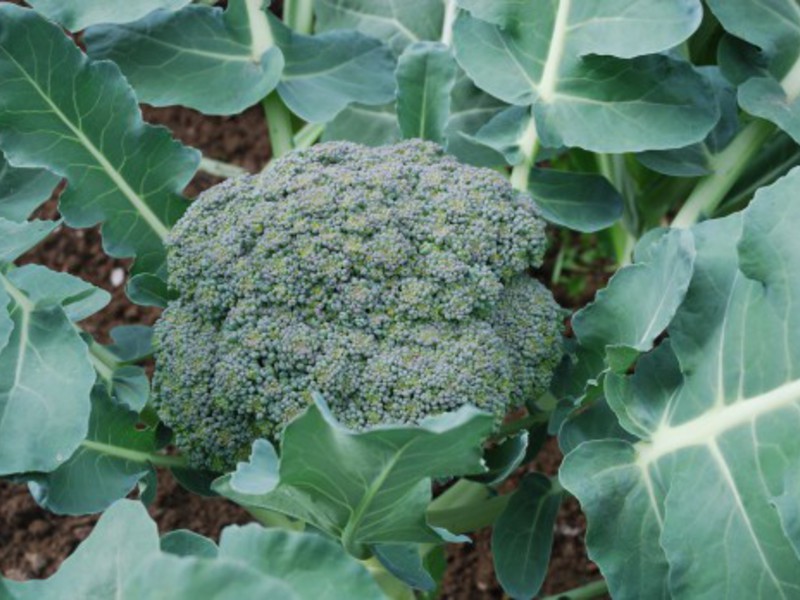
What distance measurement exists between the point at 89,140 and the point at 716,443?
739 millimetres

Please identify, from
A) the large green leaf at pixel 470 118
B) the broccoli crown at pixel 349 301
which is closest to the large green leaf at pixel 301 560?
the broccoli crown at pixel 349 301

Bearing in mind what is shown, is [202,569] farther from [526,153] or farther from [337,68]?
[337,68]

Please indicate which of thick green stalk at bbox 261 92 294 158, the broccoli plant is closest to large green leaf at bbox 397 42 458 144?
the broccoli plant

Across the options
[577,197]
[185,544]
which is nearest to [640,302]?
[577,197]

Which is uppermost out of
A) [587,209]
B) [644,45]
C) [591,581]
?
[644,45]

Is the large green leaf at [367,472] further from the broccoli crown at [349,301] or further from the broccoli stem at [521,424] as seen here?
the broccoli stem at [521,424]

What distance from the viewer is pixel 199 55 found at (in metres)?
1.40

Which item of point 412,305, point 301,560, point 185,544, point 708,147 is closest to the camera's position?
point 301,560

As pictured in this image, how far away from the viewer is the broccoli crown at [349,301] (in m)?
1.12

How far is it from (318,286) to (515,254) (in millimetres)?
216

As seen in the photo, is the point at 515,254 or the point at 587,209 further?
the point at 587,209

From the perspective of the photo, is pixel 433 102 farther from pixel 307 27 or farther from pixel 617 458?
pixel 617 458

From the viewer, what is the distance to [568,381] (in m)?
1.26

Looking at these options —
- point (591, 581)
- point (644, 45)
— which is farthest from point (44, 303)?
point (591, 581)
